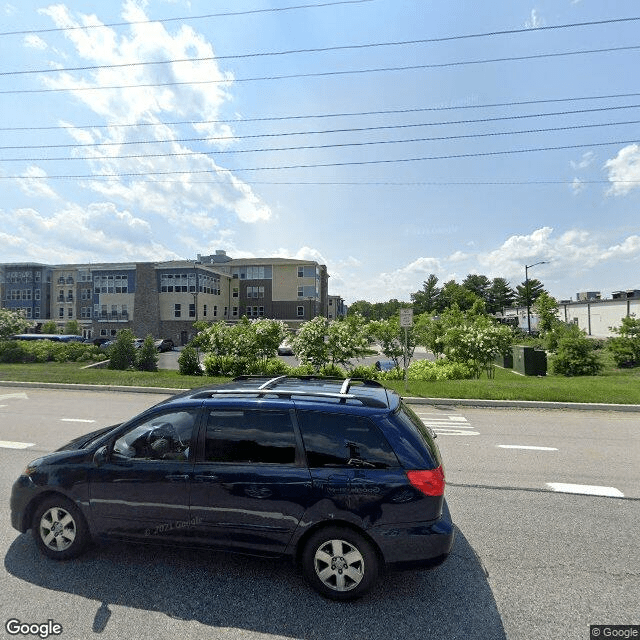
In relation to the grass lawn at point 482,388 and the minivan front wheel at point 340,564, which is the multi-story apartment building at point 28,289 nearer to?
the grass lawn at point 482,388

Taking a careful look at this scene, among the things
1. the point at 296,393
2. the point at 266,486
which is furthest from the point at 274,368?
the point at 266,486

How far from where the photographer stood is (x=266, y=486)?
3184mm

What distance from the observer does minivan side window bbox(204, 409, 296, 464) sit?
329cm

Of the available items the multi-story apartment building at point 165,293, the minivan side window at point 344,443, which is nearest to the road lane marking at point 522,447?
the minivan side window at point 344,443

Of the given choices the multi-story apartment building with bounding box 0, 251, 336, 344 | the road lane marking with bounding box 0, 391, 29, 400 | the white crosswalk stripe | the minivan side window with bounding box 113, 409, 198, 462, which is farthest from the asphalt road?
the multi-story apartment building with bounding box 0, 251, 336, 344

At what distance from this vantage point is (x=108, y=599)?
303 cm

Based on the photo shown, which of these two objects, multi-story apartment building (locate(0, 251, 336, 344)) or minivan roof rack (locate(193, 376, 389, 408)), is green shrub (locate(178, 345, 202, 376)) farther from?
multi-story apartment building (locate(0, 251, 336, 344))

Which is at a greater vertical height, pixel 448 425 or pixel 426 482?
pixel 426 482

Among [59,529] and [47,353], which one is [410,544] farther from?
[47,353]

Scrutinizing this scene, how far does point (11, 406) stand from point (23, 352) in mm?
15693

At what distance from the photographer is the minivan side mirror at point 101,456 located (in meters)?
3.51

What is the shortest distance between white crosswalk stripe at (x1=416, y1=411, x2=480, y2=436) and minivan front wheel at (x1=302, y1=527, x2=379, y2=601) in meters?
5.42

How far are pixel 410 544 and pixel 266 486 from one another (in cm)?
124

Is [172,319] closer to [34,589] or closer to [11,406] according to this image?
[11,406]
